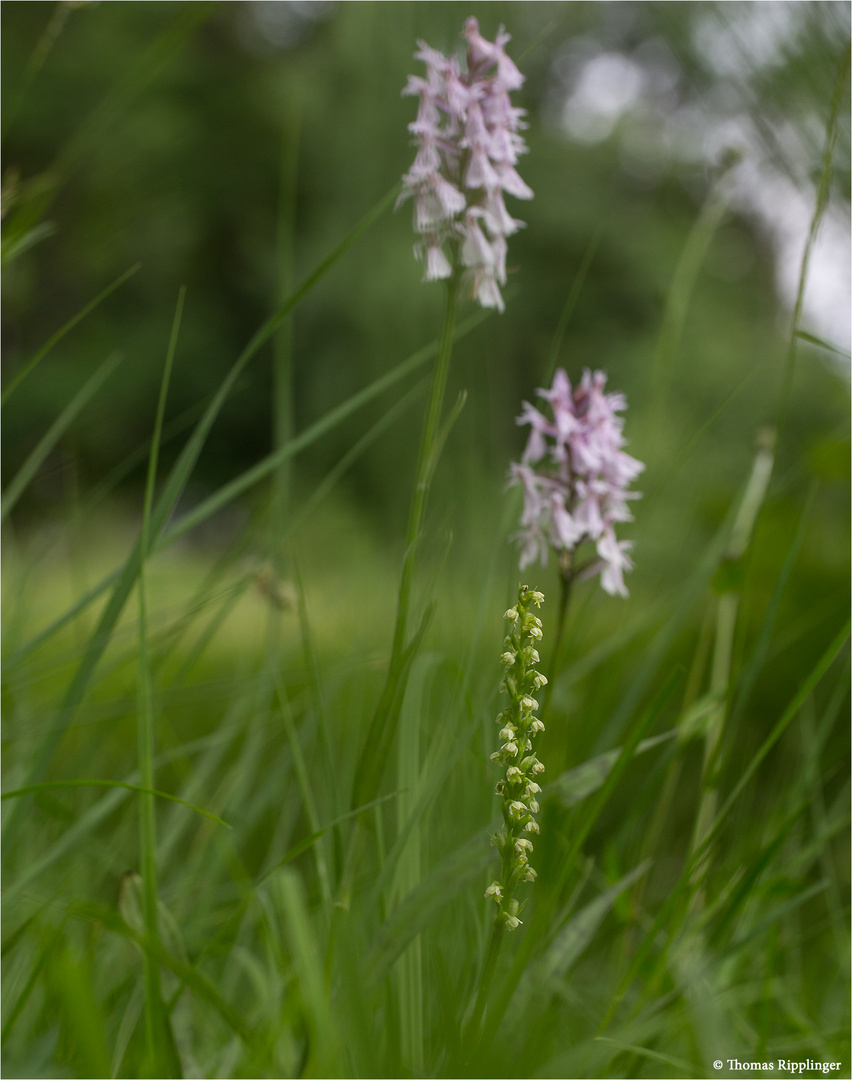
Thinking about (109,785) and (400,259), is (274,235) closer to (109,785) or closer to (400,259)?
(400,259)

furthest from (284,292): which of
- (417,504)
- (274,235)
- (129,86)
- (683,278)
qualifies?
(274,235)

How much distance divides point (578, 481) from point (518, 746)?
304 millimetres

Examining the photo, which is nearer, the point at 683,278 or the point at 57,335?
the point at 57,335

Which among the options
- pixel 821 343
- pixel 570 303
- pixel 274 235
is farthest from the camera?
pixel 274 235

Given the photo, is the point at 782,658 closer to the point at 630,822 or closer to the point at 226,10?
the point at 630,822

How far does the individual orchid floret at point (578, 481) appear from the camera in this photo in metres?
0.50

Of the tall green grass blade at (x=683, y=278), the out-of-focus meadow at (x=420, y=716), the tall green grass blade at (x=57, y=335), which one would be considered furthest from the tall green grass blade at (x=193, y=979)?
the tall green grass blade at (x=683, y=278)

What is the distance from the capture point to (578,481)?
53 centimetres

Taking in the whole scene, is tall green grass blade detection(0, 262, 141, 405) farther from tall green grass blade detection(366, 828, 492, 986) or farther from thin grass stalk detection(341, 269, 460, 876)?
tall green grass blade detection(366, 828, 492, 986)

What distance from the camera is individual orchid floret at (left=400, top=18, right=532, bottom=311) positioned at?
1.30 ft

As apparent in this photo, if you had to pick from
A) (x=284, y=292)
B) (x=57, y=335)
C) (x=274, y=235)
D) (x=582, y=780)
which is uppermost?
(x=274, y=235)

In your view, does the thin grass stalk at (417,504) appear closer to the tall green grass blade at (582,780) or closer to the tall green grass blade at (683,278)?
the tall green grass blade at (582,780)

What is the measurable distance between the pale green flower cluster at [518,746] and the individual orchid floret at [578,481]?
23 cm

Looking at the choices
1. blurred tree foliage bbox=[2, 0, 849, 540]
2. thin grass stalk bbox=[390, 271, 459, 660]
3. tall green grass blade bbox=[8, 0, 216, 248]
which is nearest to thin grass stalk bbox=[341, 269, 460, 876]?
thin grass stalk bbox=[390, 271, 459, 660]
